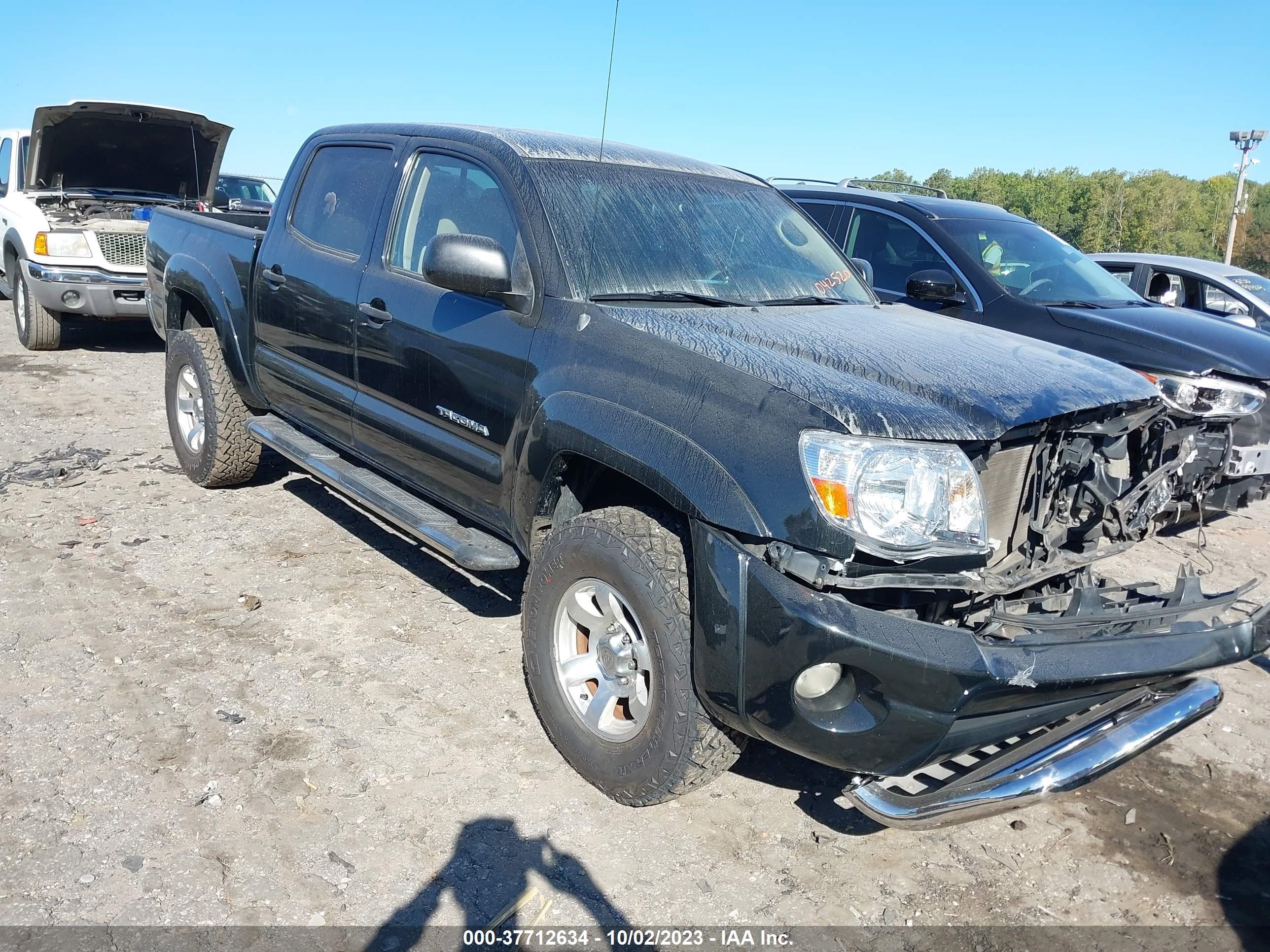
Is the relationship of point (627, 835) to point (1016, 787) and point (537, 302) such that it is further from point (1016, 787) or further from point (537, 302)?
point (537, 302)

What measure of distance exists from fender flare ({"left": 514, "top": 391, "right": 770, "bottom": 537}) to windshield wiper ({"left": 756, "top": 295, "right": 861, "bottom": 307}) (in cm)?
101

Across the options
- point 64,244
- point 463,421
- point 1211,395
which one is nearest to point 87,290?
point 64,244

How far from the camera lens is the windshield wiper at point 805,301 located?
377cm

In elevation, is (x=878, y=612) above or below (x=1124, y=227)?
below

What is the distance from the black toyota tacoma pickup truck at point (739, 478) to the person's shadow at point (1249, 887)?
0.52 metres

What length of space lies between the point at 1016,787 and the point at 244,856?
209 centimetres

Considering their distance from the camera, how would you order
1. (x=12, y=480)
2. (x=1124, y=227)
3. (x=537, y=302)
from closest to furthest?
1. (x=537, y=302)
2. (x=12, y=480)
3. (x=1124, y=227)

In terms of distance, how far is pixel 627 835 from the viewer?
9.86ft

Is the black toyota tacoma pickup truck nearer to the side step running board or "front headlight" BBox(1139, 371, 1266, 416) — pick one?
the side step running board

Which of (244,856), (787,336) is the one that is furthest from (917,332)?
(244,856)

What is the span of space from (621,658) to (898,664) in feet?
3.00

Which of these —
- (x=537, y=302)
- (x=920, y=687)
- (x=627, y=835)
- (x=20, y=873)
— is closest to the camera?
(x=920, y=687)

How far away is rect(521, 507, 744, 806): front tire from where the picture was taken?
110 inches

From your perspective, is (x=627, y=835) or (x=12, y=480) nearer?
(x=627, y=835)
